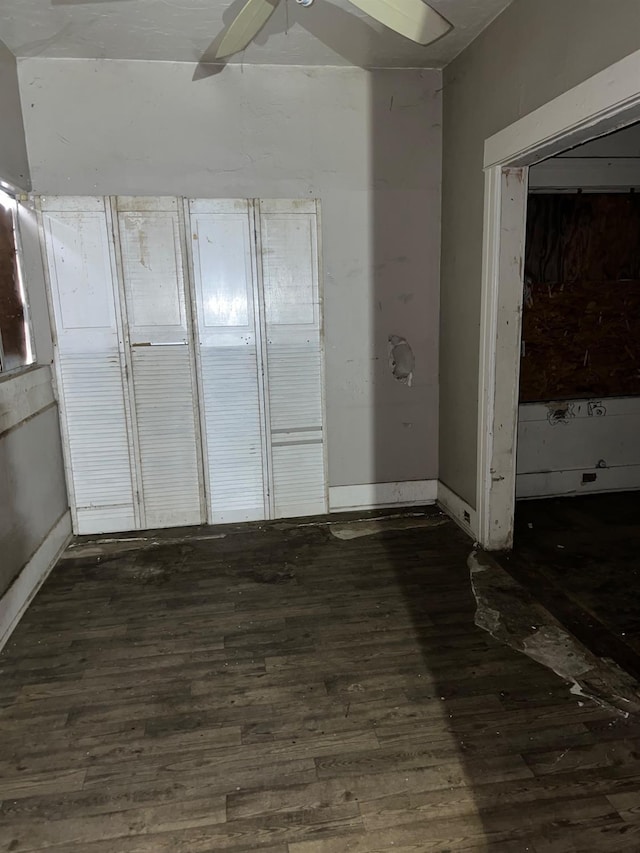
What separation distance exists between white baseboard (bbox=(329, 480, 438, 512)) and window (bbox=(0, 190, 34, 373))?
1.96m

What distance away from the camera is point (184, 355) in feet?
11.3

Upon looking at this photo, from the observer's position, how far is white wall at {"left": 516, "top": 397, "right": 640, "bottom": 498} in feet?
13.0

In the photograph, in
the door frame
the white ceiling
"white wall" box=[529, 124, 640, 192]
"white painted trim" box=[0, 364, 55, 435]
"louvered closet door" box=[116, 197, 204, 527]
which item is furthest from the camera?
"white wall" box=[529, 124, 640, 192]

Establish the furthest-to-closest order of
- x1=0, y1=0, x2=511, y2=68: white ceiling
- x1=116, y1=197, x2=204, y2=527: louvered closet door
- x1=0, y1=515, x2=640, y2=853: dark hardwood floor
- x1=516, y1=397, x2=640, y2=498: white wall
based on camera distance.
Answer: x1=516, y1=397, x2=640, y2=498: white wall < x1=116, y1=197, x2=204, y2=527: louvered closet door < x1=0, y1=0, x2=511, y2=68: white ceiling < x1=0, y1=515, x2=640, y2=853: dark hardwood floor

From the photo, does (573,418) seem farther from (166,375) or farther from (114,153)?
(114,153)

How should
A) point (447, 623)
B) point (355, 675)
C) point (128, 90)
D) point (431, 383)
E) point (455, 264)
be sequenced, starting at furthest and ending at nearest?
point (431, 383) < point (455, 264) < point (128, 90) < point (447, 623) < point (355, 675)

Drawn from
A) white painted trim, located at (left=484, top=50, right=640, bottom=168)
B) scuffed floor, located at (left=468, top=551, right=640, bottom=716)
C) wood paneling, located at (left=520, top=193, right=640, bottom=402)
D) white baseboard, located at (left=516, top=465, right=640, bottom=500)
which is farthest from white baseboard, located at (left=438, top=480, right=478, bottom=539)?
white painted trim, located at (left=484, top=50, right=640, bottom=168)

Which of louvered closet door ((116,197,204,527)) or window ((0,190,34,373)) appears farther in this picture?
louvered closet door ((116,197,204,527))

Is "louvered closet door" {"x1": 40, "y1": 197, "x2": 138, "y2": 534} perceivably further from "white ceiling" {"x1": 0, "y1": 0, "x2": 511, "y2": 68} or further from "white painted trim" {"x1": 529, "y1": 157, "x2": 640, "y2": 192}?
"white painted trim" {"x1": 529, "y1": 157, "x2": 640, "y2": 192}

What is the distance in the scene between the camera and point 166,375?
3461 millimetres

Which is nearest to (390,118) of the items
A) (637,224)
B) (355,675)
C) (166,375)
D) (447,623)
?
(637,224)

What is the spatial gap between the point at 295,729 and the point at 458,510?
1.93m

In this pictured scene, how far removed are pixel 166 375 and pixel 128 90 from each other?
155 centimetres

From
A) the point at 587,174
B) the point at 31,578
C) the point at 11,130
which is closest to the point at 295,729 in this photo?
the point at 31,578
